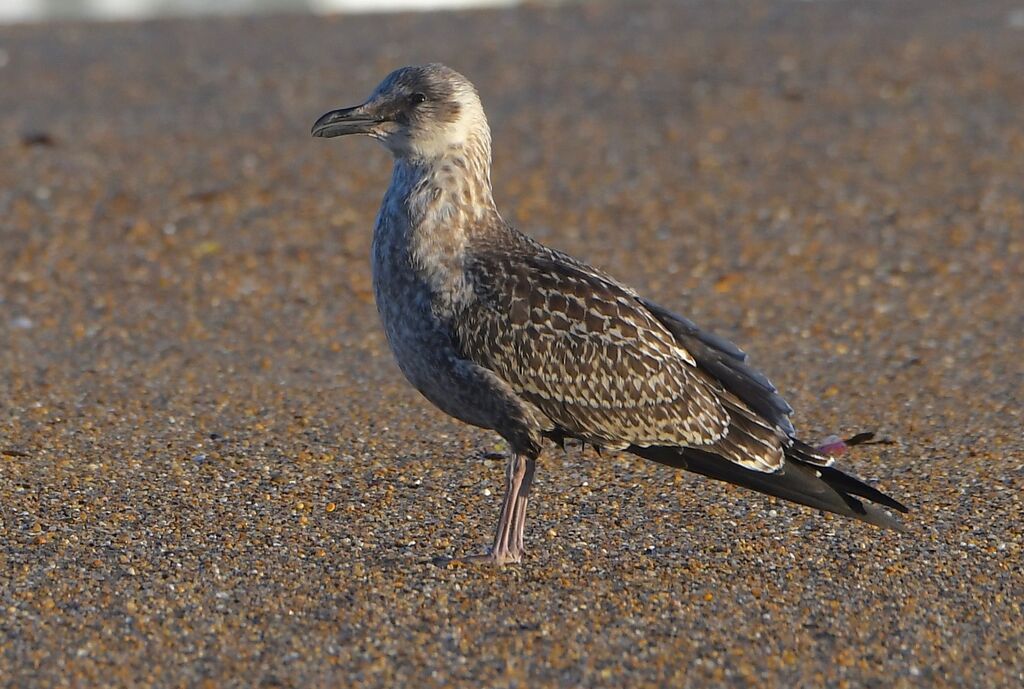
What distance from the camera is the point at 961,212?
13070 mm

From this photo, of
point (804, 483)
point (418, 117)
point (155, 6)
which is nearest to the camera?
point (804, 483)

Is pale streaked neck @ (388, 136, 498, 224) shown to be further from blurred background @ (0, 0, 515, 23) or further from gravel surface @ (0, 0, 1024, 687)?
blurred background @ (0, 0, 515, 23)

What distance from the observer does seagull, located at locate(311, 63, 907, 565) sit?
630 cm

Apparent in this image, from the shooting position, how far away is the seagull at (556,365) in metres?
6.30

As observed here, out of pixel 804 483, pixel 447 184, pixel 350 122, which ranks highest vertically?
pixel 350 122

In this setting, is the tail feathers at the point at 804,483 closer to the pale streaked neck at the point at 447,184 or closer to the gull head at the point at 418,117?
the pale streaked neck at the point at 447,184

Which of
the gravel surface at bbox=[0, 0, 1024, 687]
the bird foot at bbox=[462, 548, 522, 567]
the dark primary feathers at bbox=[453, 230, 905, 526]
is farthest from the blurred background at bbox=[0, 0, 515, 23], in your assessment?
the bird foot at bbox=[462, 548, 522, 567]

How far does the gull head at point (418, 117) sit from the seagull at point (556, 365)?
0.75 ft

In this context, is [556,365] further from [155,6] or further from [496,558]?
[155,6]

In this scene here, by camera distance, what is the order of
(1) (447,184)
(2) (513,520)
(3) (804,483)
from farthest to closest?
(1) (447,184) → (2) (513,520) → (3) (804,483)

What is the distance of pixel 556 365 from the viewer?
6352 millimetres

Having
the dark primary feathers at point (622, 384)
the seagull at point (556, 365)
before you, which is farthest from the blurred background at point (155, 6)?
the dark primary feathers at point (622, 384)

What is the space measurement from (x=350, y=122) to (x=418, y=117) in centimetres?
30

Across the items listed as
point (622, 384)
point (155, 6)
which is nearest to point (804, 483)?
point (622, 384)
